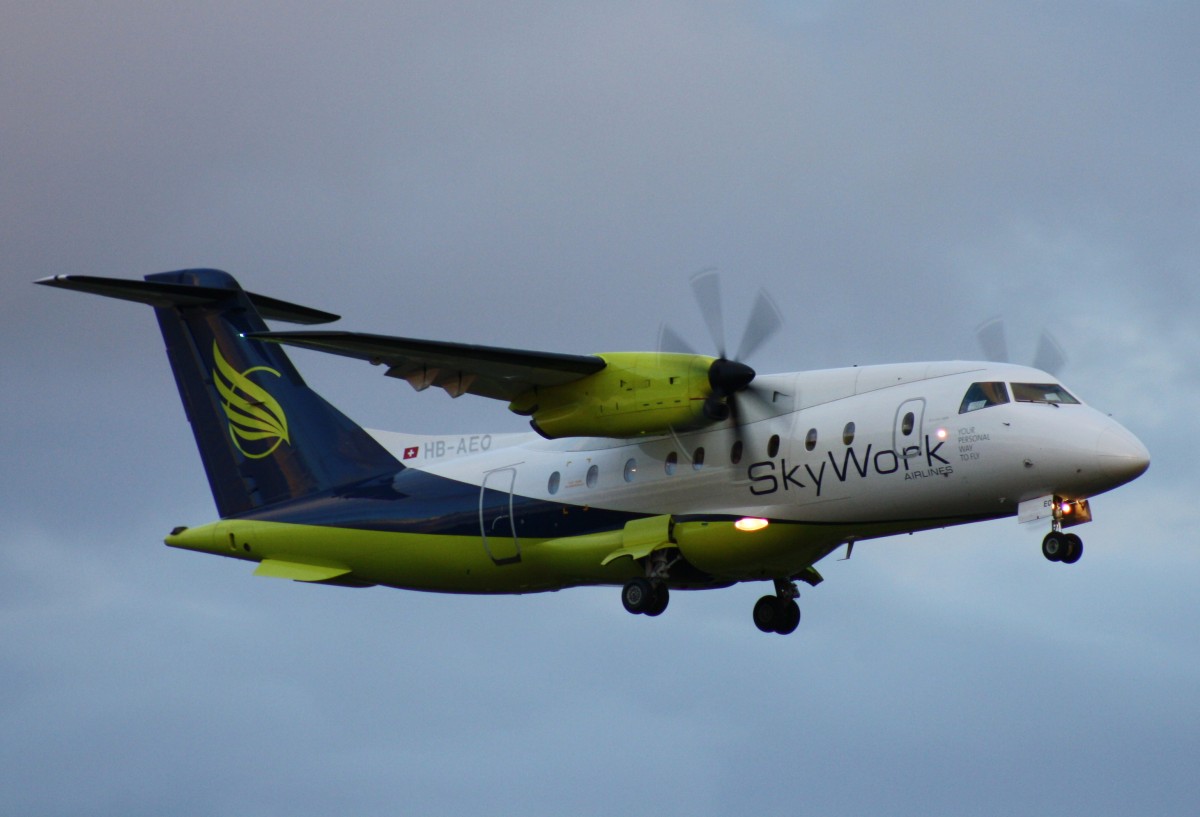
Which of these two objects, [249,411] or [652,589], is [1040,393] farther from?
[249,411]

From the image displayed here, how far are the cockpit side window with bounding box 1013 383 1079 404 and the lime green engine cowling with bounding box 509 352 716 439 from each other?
12.9ft

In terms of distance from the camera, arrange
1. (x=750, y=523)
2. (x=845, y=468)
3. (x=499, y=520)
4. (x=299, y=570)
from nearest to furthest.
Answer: (x=845, y=468) → (x=750, y=523) → (x=499, y=520) → (x=299, y=570)

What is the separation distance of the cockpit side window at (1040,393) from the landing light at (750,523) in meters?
3.58

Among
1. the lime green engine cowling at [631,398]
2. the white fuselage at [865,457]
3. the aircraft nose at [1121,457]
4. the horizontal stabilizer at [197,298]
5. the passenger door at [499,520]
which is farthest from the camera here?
the horizontal stabilizer at [197,298]

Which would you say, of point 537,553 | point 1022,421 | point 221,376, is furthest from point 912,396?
point 221,376

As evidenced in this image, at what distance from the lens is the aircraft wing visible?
20484 mm

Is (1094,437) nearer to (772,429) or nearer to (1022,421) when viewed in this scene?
(1022,421)

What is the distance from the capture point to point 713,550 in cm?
2086

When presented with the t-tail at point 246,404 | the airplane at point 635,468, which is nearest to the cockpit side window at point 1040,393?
the airplane at point 635,468

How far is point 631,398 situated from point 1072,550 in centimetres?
595

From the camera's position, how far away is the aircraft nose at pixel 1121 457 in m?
18.2

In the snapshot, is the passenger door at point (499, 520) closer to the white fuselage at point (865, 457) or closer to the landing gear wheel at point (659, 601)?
the white fuselage at point (865, 457)

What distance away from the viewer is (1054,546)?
18.6 m

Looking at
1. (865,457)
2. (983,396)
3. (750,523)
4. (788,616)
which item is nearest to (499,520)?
(750,523)
